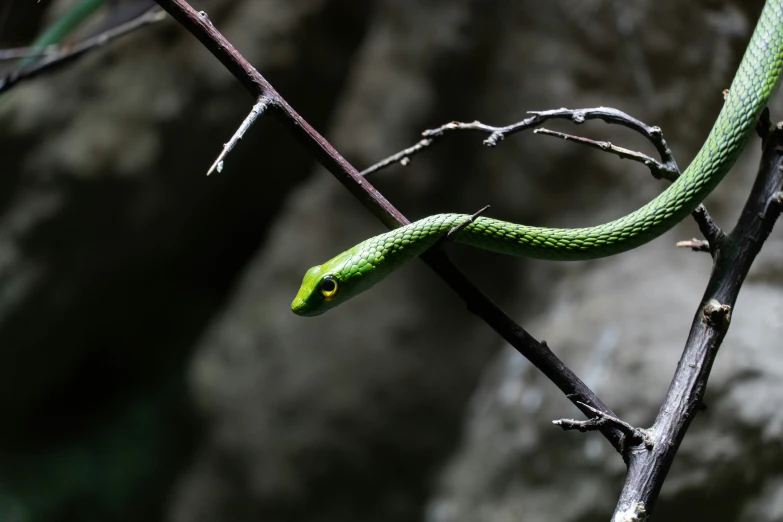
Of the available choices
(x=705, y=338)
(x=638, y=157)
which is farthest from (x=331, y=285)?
(x=705, y=338)

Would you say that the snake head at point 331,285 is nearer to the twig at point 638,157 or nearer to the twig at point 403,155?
the twig at point 403,155

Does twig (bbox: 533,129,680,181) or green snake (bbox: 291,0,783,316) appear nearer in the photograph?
twig (bbox: 533,129,680,181)

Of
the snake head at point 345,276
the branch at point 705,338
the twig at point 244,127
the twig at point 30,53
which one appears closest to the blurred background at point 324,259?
the twig at point 30,53

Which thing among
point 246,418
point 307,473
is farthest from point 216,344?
point 307,473

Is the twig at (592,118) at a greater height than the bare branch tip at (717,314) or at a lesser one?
greater

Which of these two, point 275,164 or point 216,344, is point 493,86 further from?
point 216,344

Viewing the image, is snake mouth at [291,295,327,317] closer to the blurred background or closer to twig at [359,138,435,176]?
twig at [359,138,435,176]

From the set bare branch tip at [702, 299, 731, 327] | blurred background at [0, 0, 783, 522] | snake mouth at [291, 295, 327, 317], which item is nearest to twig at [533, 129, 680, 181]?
bare branch tip at [702, 299, 731, 327]
